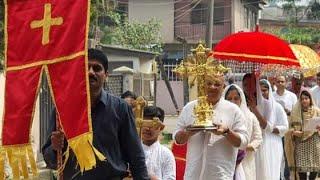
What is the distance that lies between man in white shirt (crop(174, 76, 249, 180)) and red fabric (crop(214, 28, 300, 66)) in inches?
77.1

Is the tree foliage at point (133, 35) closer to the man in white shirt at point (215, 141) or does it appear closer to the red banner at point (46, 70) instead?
the man in white shirt at point (215, 141)

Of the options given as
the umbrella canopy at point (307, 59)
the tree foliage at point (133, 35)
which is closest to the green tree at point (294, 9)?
the tree foliage at point (133, 35)

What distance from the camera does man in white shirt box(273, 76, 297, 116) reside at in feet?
38.5

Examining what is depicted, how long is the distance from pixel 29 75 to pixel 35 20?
33cm

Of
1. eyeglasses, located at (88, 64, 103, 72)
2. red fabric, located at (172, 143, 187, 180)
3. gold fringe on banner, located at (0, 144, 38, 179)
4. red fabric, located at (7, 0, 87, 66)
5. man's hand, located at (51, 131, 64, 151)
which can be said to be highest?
red fabric, located at (7, 0, 87, 66)

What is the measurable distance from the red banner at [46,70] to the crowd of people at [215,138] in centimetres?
18

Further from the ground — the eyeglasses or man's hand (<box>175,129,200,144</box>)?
the eyeglasses

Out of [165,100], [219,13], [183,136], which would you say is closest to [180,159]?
[183,136]

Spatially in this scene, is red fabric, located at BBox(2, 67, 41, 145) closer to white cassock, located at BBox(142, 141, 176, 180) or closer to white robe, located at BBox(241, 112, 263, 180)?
white cassock, located at BBox(142, 141, 176, 180)

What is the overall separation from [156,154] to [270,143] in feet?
10.1

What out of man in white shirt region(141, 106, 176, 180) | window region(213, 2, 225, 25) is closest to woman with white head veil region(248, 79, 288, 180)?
man in white shirt region(141, 106, 176, 180)

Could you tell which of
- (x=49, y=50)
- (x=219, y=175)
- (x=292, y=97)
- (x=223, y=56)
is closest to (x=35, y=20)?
(x=49, y=50)

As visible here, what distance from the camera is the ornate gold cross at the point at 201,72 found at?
258 inches

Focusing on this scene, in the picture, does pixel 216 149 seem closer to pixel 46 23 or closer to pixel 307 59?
Answer: pixel 46 23
